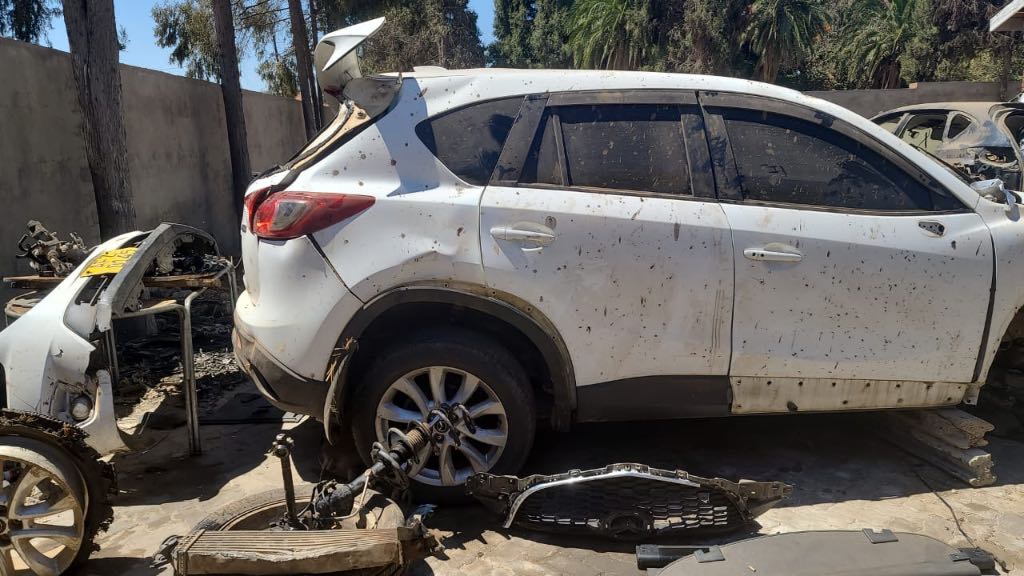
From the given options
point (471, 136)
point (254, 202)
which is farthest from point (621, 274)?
point (254, 202)

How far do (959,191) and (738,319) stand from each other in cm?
135

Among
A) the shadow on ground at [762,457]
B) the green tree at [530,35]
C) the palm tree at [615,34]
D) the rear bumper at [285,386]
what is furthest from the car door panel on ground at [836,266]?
the green tree at [530,35]

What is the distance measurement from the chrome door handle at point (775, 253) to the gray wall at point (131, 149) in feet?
20.1

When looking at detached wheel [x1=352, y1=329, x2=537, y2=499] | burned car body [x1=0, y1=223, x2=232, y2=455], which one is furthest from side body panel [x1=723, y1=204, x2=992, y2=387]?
burned car body [x1=0, y1=223, x2=232, y2=455]

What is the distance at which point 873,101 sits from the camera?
66.7 ft

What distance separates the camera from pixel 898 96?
2045 centimetres

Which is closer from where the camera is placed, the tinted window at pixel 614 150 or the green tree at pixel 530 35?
the tinted window at pixel 614 150

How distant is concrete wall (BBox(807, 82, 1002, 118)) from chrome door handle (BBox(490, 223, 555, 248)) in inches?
760

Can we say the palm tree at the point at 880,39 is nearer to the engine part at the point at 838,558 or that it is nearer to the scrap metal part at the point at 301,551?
the engine part at the point at 838,558

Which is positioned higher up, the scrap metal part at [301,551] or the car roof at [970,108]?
the car roof at [970,108]

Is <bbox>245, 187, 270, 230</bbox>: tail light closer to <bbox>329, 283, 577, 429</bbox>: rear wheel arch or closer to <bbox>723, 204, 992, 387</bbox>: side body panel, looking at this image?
<bbox>329, 283, 577, 429</bbox>: rear wheel arch

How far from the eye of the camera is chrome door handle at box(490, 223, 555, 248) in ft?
10.3

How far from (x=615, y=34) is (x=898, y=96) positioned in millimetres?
13938

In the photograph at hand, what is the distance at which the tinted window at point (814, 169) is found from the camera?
3377 mm
